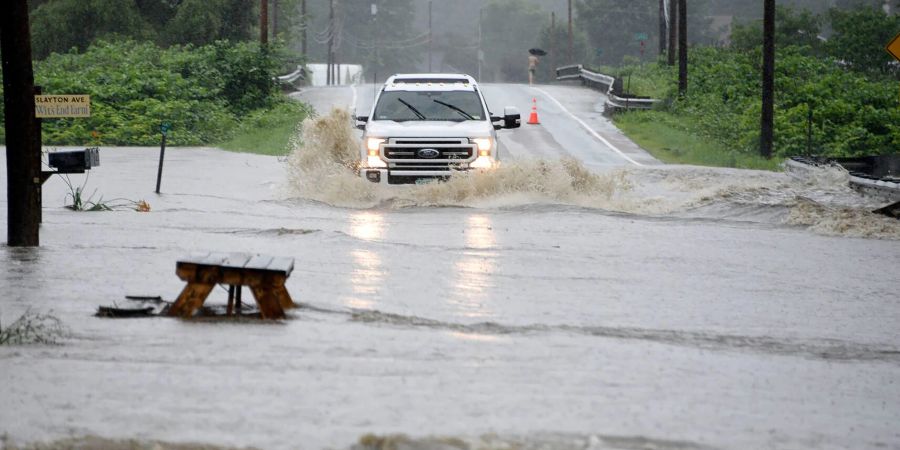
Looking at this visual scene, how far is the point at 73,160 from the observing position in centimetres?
1650

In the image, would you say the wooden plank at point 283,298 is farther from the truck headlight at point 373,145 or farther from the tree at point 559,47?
the tree at point 559,47

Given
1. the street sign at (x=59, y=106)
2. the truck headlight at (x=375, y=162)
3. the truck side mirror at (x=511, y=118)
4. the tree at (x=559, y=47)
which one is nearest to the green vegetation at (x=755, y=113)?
the truck side mirror at (x=511, y=118)

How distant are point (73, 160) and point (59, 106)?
223 centimetres

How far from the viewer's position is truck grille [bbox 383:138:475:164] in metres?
19.6

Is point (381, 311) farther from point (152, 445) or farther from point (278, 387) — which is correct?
point (152, 445)

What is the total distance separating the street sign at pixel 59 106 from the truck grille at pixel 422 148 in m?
5.92

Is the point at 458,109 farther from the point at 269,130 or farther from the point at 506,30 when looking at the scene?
the point at 506,30

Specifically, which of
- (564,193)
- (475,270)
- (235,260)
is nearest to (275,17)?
(564,193)

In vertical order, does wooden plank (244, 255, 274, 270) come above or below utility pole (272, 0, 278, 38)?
below

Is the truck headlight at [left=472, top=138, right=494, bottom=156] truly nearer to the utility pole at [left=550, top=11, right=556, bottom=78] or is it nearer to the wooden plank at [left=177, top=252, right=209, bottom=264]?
the wooden plank at [left=177, top=252, right=209, bottom=264]

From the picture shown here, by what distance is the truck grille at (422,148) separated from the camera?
1962cm

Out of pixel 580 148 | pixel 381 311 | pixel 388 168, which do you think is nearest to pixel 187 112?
pixel 580 148

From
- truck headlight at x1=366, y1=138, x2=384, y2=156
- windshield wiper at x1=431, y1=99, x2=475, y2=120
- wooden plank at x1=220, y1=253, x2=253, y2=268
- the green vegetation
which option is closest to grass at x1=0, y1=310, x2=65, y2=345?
wooden plank at x1=220, y1=253, x2=253, y2=268

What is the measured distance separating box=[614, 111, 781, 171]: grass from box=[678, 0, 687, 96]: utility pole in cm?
229
